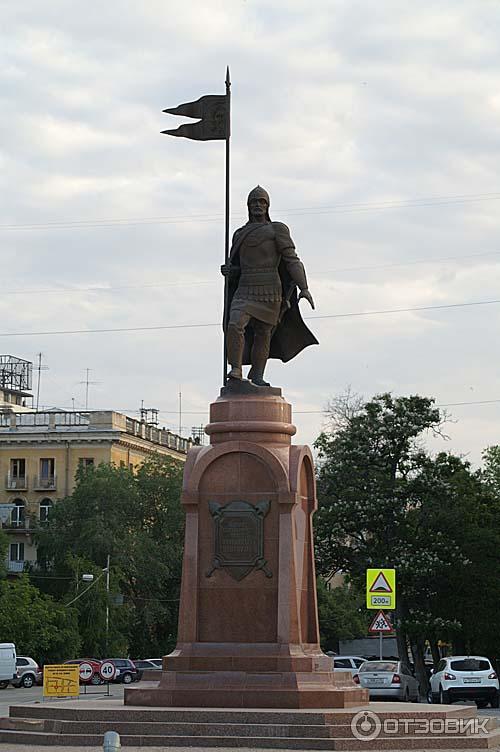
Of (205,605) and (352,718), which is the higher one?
(205,605)

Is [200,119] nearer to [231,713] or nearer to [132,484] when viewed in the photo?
[231,713]

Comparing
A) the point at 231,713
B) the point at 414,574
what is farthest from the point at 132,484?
the point at 231,713

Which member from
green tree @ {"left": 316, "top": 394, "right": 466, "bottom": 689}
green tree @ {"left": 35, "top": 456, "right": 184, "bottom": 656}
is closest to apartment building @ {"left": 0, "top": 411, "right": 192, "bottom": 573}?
green tree @ {"left": 35, "top": 456, "right": 184, "bottom": 656}

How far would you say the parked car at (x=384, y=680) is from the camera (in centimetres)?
3609

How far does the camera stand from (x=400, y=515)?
4909 cm

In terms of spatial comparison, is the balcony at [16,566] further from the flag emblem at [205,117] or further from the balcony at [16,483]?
the flag emblem at [205,117]

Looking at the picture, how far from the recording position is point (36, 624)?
6462cm

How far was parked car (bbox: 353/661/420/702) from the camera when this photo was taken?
36.1 m

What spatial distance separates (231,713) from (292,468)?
13.3ft

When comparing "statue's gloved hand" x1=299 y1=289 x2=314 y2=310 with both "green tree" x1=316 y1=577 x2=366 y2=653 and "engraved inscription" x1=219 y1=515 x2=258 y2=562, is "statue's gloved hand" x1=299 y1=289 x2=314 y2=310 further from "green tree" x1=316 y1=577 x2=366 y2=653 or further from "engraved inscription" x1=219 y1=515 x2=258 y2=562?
"green tree" x1=316 y1=577 x2=366 y2=653

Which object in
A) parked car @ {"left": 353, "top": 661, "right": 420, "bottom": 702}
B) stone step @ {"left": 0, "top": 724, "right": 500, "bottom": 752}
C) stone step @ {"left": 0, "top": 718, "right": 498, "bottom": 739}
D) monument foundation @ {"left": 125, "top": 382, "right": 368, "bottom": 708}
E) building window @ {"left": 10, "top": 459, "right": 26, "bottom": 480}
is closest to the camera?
stone step @ {"left": 0, "top": 724, "right": 500, "bottom": 752}

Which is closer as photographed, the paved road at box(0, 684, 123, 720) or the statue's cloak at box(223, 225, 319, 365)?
the statue's cloak at box(223, 225, 319, 365)

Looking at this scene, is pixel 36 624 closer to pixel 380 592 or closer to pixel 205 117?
pixel 380 592

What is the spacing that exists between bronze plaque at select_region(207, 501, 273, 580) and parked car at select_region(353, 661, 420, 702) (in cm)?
1539
